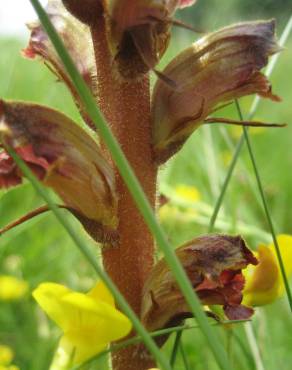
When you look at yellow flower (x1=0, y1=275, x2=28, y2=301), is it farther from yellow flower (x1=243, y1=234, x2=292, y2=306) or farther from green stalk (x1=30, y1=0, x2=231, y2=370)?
green stalk (x1=30, y1=0, x2=231, y2=370)

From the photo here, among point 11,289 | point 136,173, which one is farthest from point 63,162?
point 11,289

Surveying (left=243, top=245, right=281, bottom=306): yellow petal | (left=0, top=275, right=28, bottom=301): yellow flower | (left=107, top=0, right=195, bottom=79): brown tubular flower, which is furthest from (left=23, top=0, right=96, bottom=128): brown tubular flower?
(left=0, top=275, right=28, bottom=301): yellow flower

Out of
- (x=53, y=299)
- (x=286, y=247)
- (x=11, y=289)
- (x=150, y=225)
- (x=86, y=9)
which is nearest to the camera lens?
(x=150, y=225)

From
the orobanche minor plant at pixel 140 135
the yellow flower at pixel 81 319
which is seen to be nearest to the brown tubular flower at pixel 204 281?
the orobanche minor plant at pixel 140 135

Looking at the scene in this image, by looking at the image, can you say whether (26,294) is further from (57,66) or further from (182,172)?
(182,172)

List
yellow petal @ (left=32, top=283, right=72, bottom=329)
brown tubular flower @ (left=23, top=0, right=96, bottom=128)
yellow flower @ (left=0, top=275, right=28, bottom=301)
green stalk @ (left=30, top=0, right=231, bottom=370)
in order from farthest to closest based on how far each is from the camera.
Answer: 1. yellow flower @ (left=0, top=275, right=28, bottom=301)
2. brown tubular flower @ (left=23, top=0, right=96, bottom=128)
3. yellow petal @ (left=32, top=283, right=72, bottom=329)
4. green stalk @ (left=30, top=0, right=231, bottom=370)

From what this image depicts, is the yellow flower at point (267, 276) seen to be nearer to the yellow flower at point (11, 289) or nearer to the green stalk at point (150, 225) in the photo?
the green stalk at point (150, 225)

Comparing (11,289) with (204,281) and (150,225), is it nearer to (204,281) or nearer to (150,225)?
(204,281)

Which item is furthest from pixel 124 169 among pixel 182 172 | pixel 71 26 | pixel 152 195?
pixel 182 172
